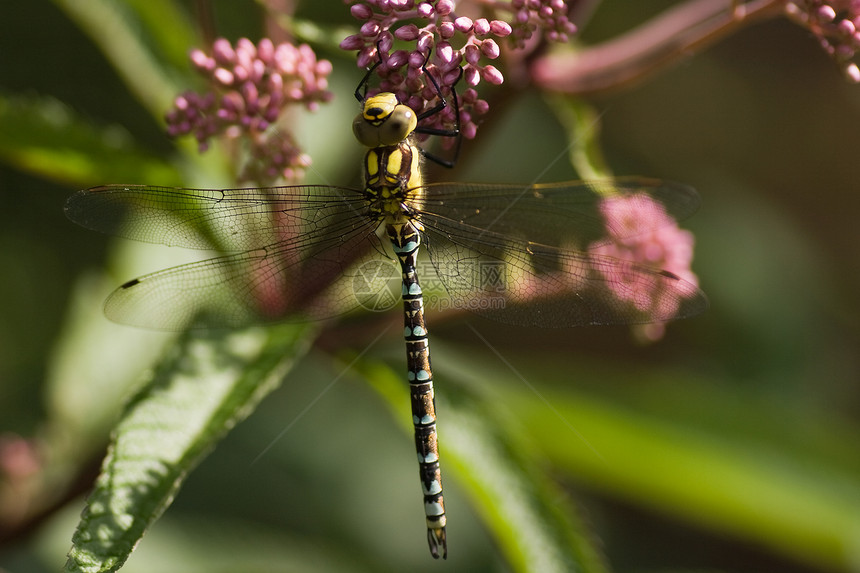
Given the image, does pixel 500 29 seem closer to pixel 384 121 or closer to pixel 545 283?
pixel 384 121

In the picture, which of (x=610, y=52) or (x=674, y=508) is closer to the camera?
(x=610, y=52)

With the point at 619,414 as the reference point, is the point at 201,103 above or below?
above

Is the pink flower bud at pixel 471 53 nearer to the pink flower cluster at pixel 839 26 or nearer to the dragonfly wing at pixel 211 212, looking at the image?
the dragonfly wing at pixel 211 212

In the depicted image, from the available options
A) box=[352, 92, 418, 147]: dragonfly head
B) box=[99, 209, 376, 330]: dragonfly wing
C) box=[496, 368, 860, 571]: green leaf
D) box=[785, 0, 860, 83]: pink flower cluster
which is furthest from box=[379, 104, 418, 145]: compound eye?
box=[496, 368, 860, 571]: green leaf

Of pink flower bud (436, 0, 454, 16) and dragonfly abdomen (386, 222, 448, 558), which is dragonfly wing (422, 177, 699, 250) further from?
pink flower bud (436, 0, 454, 16)

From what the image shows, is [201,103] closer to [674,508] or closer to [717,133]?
[674,508]

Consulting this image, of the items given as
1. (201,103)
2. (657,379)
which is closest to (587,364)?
(657,379)

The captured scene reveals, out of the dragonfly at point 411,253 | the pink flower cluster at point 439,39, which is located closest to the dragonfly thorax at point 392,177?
the dragonfly at point 411,253
